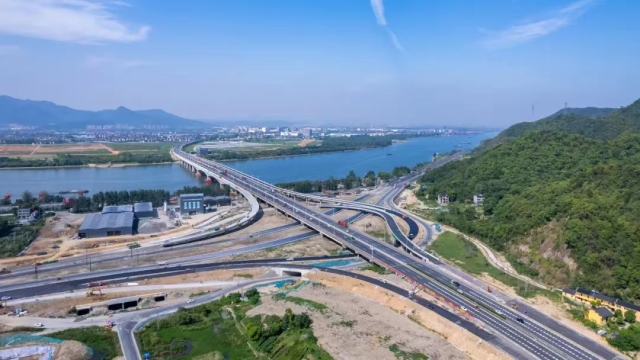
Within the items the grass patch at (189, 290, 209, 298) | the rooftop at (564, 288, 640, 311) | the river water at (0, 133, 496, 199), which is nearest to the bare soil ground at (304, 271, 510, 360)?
the grass patch at (189, 290, 209, 298)

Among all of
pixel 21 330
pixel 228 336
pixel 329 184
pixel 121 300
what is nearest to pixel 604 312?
pixel 228 336

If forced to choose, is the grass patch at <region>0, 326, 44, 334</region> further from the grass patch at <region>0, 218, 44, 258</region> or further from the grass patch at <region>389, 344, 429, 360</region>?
the grass patch at <region>389, 344, 429, 360</region>

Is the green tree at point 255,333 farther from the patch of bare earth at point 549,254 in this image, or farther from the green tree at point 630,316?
the patch of bare earth at point 549,254

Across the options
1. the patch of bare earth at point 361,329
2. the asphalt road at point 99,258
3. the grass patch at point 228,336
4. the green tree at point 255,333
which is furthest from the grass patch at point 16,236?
the green tree at point 255,333

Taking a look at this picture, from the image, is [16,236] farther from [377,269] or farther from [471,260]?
[471,260]

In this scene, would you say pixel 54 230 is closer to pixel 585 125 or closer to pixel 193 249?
pixel 193 249
